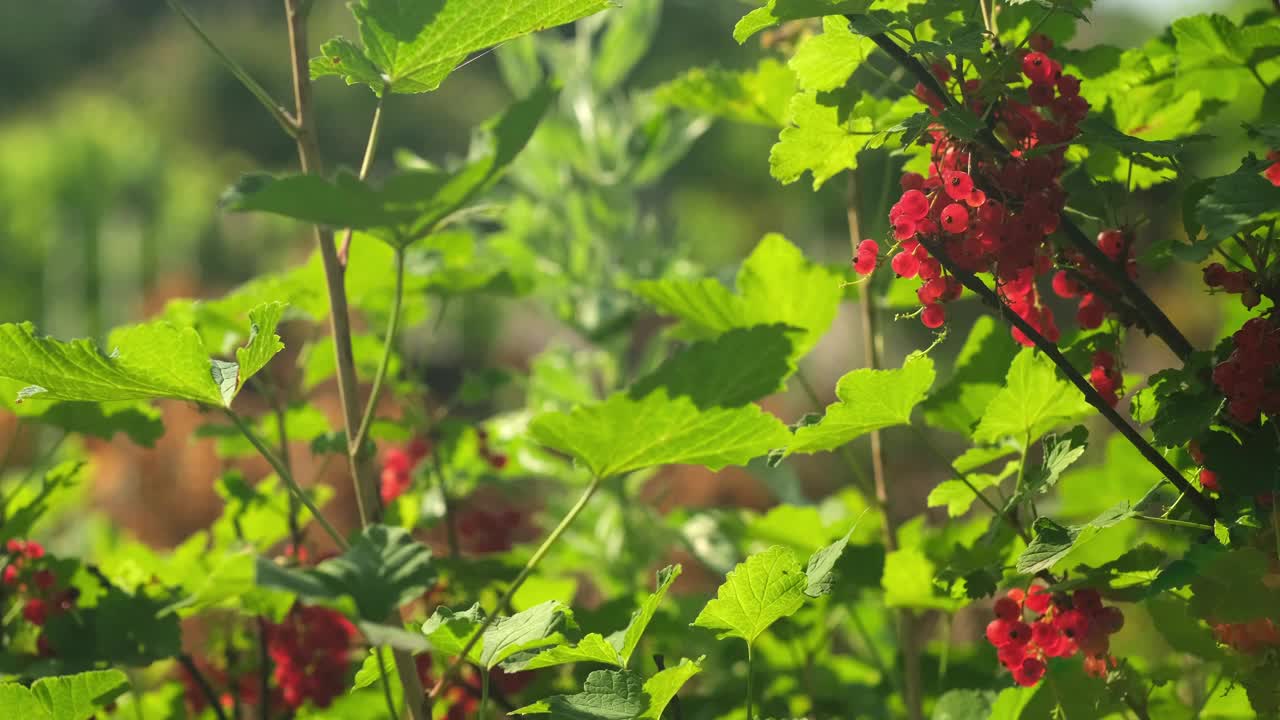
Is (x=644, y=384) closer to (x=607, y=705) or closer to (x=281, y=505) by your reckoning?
(x=607, y=705)

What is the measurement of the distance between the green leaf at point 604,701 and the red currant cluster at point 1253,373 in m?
0.44

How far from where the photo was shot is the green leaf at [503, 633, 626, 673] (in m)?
0.73

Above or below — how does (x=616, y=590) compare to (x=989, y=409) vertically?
below

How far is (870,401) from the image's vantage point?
2.60 feet

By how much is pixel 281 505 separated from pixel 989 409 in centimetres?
88

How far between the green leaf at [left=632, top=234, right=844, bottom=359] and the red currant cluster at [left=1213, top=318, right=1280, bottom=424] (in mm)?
399

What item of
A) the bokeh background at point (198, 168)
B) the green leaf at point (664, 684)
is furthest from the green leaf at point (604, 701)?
the bokeh background at point (198, 168)

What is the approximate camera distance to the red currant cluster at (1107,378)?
80 centimetres

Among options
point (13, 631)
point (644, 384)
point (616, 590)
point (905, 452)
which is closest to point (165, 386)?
point (644, 384)

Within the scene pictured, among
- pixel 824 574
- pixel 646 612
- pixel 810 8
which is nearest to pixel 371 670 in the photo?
pixel 646 612

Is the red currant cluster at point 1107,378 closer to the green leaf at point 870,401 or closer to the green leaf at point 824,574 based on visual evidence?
the green leaf at point 870,401

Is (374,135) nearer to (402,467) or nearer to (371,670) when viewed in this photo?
(371,670)

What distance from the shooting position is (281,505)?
1.29 meters

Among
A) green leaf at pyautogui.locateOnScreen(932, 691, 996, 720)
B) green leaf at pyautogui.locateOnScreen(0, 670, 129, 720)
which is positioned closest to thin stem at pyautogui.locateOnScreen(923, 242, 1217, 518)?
green leaf at pyautogui.locateOnScreen(932, 691, 996, 720)
